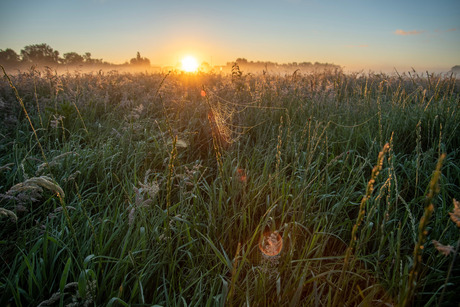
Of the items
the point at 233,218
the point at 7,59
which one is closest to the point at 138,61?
the point at 7,59

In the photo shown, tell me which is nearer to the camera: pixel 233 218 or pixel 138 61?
pixel 233 218

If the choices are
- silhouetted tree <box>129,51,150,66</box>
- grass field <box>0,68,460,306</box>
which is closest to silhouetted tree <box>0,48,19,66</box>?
grass field <box>0,68,460,306</box>

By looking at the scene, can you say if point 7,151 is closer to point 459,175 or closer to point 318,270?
point 318,270

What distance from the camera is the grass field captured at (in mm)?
1242

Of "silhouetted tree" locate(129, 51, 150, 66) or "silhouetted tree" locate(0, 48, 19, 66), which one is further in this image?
"silhouetted tree" locate(129, 51, 150, 66)

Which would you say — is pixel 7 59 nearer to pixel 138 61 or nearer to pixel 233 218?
pixel 138 61

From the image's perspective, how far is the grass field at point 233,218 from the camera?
124cm

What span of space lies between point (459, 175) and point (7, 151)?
467 centimetres

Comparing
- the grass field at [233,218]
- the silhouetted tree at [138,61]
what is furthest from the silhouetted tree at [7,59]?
the silhouetted tree at [138,61]

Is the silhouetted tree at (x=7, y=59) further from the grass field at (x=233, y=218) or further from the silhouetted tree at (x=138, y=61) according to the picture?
the silhouetted tree at (x=138, y=61)

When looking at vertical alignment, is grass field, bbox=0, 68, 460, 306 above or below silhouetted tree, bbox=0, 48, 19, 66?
below

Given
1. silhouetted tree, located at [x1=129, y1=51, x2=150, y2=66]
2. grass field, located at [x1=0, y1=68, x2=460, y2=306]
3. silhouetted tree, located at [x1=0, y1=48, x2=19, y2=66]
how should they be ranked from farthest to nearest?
silhouetted tree, located at [x1=129, y1=51, x2=150, y2=66], silhouetted tree, located at [x1=0, y1=48, x2=19, y2=66], grass field, located at [x1=0, y1=68, x2=460, y2=306]

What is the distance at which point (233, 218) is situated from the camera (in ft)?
6.15

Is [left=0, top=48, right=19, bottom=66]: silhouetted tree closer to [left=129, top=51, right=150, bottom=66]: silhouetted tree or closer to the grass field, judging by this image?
the grass field
